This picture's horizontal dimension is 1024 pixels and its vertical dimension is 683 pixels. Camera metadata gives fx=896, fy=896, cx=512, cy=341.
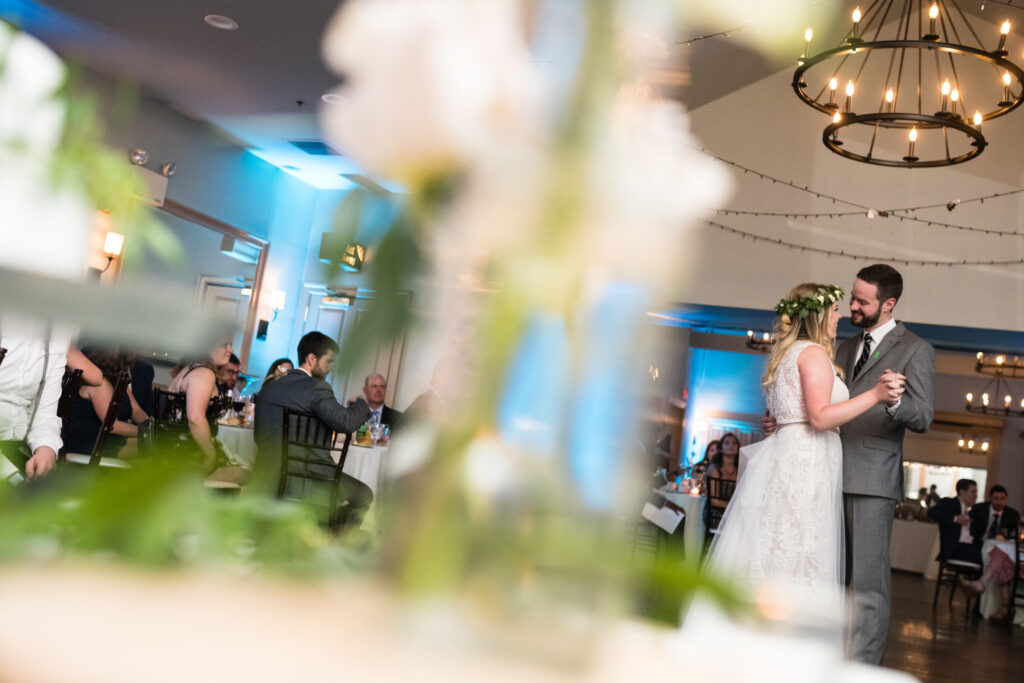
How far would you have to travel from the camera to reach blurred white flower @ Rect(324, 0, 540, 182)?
34cm

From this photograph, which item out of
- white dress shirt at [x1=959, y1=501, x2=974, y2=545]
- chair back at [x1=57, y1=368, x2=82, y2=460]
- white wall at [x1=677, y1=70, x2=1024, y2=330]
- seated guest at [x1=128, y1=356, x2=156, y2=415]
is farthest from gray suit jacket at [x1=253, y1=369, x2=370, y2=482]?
white dress shirt at [x1=959, y1=501, x2=974, y2=545]

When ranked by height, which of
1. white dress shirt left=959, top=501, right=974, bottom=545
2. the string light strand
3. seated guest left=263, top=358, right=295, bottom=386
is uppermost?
the string light strand

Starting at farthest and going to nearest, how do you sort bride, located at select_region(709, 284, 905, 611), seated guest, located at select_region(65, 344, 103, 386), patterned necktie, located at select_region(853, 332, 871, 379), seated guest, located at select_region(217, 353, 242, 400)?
patterned necktie, located at select_region(853, 332, 871, 379) → bride, located at select_region(709, 284, 905, 611) → seated guest, located at select_region(65, 344, 103, 386) → seated guest, located at select_region(217, 353, 242, 400)

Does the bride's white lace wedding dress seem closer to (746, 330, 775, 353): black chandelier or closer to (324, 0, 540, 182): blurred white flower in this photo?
(324, 0, 540, 182): blurred white flower

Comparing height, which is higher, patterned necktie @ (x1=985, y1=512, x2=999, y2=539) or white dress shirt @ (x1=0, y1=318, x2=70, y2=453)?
white dress shirt @ (x1=0, y1=318, x2=70, y2=453)

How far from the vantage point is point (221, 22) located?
21.9ft

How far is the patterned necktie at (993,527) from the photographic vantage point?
988 centimetres

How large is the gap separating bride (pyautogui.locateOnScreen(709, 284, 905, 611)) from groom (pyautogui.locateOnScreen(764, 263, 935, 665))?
64 mm

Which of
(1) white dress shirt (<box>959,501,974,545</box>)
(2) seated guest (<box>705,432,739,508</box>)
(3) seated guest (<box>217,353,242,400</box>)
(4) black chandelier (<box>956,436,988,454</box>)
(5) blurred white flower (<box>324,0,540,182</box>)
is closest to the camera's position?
(5) blurred white flower (<box>324,0,540,182</box>)

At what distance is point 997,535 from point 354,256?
429 inches

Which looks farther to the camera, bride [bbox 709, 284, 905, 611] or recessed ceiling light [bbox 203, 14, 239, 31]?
recessed ceiling light [bbox 203, 14, 239, 31]

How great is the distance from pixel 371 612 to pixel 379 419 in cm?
639

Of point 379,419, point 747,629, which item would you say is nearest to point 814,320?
point 747,629

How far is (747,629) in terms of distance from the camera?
15.0 inches
